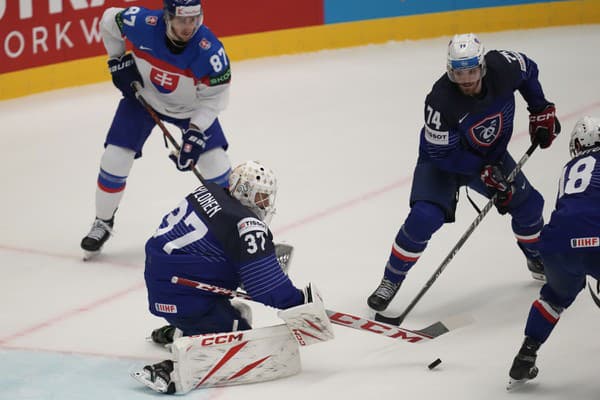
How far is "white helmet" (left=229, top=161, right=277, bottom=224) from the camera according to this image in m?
4.00

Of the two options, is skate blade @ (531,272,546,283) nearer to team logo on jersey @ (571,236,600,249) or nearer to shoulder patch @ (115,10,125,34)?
team logo on jersey @ (571,236,600,249)

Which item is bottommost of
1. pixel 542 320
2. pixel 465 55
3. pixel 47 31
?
pixel 47 31

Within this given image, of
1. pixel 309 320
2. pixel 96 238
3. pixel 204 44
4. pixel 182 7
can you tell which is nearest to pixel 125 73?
pixel 204 44

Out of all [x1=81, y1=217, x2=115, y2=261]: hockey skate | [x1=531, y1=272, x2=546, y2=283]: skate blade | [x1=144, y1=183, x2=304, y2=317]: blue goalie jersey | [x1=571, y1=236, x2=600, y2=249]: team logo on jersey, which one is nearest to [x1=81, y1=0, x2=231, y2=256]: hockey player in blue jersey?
[x1=81, y1=217, x2=115, y2=261]: hockey skate

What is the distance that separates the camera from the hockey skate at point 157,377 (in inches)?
154

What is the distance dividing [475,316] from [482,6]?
4.93 m

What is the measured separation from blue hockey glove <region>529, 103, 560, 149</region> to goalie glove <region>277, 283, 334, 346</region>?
4.46ft

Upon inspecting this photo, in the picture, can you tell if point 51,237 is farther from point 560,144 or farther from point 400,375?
point 560,144

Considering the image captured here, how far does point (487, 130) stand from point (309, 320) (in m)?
1.17

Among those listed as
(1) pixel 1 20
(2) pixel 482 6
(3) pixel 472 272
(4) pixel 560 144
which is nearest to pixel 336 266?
(3) pixel 472 272

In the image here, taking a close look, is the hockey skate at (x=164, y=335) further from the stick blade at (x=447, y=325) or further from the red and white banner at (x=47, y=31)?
the red and white banner at (x=47, y=31)

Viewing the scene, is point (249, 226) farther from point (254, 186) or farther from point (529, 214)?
point (529, 214)

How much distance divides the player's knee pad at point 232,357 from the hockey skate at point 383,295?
0.74 meters

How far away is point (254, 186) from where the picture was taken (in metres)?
4.00
